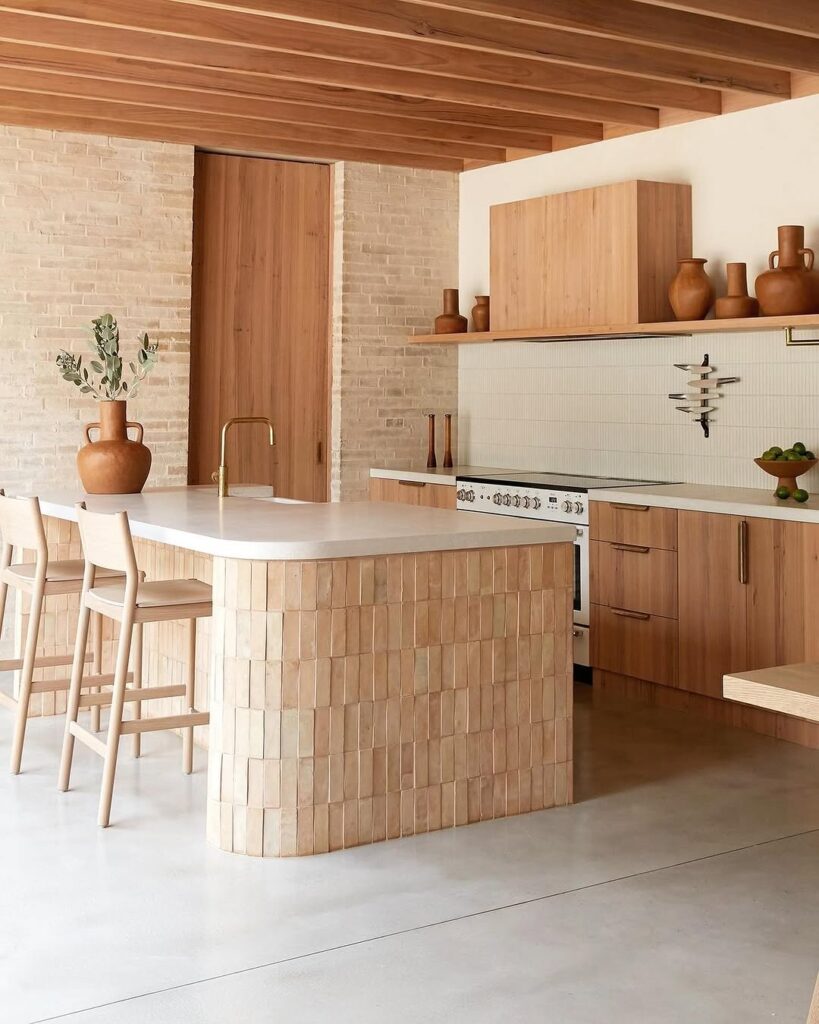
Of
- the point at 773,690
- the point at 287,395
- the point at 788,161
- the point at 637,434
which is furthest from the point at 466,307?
the point at 773,690

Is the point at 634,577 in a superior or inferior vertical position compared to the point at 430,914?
superior

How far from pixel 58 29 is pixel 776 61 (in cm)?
300

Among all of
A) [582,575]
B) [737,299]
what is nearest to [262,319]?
[582,575]

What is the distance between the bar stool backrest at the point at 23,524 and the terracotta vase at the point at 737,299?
328cm

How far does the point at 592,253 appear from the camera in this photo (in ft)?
20.9

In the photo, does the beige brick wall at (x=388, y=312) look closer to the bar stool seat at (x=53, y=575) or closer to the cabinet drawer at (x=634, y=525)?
the cabinet drawer at (x=634, y=525)

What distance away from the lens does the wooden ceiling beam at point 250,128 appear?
6113mm

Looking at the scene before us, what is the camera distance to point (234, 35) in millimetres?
4934

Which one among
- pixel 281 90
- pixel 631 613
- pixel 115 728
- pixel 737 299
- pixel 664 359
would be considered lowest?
pixel 115 728

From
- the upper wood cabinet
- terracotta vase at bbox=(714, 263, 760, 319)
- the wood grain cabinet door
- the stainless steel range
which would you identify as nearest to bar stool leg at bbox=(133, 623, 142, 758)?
the stainless steel range

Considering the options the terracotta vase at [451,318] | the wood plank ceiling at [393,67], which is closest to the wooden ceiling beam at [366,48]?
the wood plank ceiling at [393,67]

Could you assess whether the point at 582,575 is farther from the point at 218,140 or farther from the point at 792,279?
the point at 218,140

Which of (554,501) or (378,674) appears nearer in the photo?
(378,674)

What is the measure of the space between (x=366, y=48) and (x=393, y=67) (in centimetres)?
17
